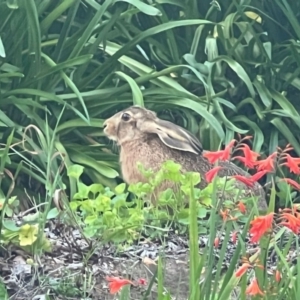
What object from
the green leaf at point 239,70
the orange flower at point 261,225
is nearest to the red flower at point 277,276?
the orange flower at point 261,225

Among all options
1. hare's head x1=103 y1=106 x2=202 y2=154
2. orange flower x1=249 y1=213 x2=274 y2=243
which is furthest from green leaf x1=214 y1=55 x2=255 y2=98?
orange flower x1=249 y1=213 x2=274 y2=243

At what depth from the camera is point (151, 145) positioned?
452 centimetres

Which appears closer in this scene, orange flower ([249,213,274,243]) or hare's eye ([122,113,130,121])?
orange flower ([249,213,274,243])

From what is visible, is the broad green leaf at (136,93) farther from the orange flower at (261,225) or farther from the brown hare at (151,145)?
the orange flower at (261,225)

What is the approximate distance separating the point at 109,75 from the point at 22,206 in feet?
3.39

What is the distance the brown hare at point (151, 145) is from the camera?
4.30 metres

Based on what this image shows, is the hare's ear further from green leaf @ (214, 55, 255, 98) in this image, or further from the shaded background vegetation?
green leaf @ (214, 55, 255, 98)

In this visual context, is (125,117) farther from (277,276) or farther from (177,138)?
(277,276)

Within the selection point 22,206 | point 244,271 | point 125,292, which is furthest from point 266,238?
point 22,206

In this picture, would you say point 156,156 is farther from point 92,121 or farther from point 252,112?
point 252,112

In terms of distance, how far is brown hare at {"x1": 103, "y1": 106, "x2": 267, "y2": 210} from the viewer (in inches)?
169

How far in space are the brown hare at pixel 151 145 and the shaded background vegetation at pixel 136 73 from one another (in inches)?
8.1

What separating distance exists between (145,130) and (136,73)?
1025 millimetres

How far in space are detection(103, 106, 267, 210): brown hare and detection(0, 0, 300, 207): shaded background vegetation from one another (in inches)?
8.1
